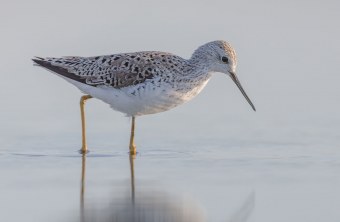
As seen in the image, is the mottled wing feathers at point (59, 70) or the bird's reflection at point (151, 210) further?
the mottled wing feathers at point (59, 70)

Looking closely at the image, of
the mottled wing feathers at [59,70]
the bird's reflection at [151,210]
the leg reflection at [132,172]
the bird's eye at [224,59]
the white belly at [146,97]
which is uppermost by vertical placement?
the bird's eye at [224,59]

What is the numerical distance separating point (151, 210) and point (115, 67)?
146 inches

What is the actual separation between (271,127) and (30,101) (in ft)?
11.3

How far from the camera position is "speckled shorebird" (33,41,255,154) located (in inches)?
463

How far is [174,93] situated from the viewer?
38.8 ft

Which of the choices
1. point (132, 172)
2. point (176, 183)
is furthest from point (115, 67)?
point (176, 183)

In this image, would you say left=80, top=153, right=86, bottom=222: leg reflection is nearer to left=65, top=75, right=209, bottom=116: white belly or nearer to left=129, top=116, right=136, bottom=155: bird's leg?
left=129, top=116, right=136, bottom=155: bird's leg

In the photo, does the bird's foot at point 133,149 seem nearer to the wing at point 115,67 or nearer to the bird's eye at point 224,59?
the wing at point 115,67

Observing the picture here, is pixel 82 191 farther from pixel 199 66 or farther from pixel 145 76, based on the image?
pixel 199 66

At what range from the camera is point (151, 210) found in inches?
348

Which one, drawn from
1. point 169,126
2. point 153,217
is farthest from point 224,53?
point 153,217

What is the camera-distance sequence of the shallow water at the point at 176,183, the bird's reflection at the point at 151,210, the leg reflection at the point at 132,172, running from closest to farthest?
1. the bird's reflection at the point at 151,210
2. the shallow water at the point at 176,183
3. the leg reflection at the point at 132,172

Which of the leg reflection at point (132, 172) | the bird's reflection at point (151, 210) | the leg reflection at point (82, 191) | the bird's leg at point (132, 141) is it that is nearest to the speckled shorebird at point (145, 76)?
the bird's leg at point (132, 141)

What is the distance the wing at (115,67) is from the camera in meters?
12.0
